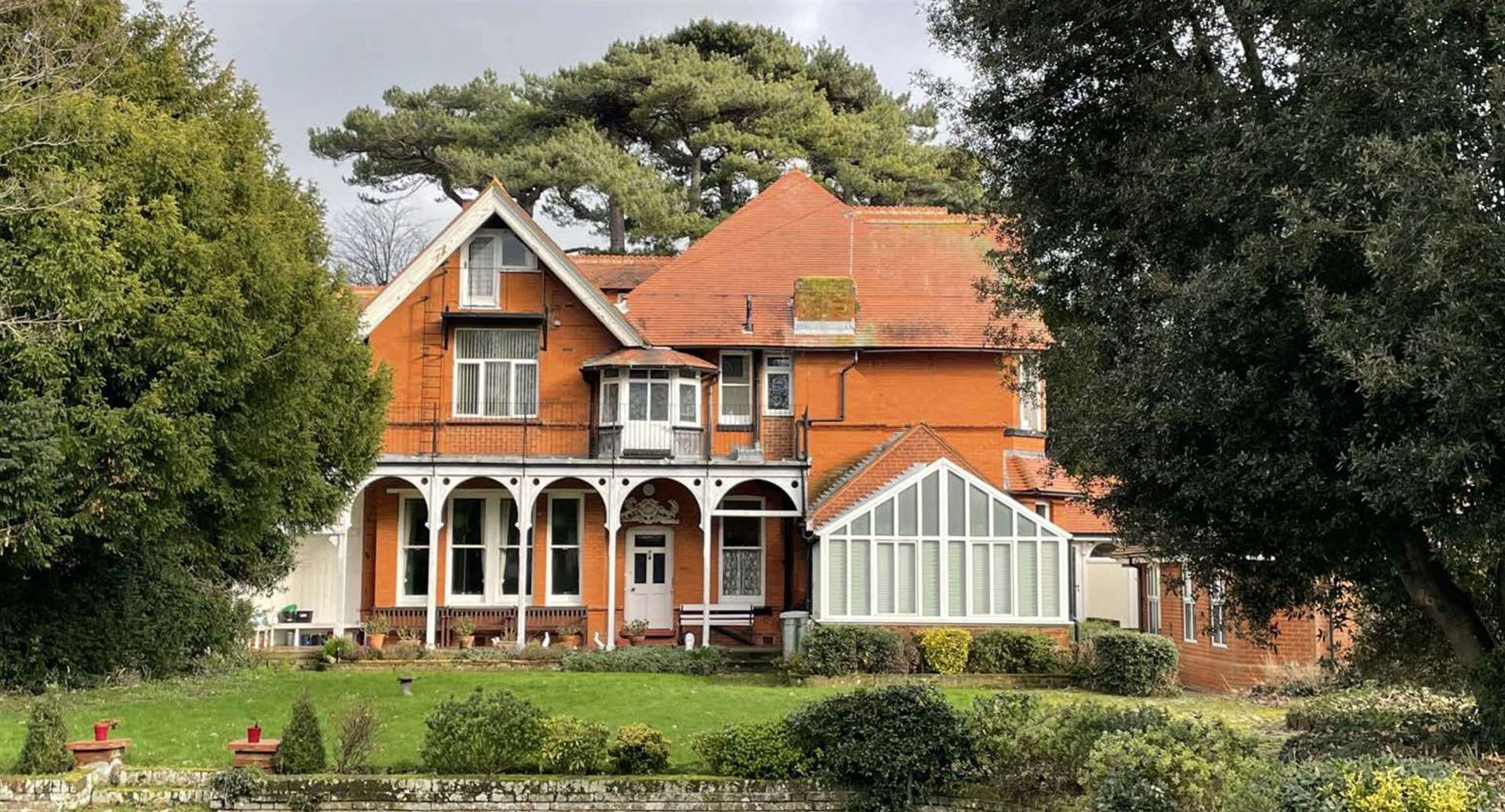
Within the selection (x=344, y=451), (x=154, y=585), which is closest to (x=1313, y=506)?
(x=344, y=451)

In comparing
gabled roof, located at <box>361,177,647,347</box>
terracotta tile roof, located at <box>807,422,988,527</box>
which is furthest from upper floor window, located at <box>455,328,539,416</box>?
terracotta tile roof, located at <box>807,422,988,527</box>

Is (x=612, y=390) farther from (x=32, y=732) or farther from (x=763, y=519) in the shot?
(x=32, y=732)

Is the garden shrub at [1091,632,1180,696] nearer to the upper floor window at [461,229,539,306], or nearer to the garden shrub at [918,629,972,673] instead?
the garden shrub at [918,629,972,673]

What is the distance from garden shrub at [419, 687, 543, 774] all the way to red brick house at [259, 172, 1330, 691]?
14781 mm

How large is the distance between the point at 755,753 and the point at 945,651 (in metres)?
12.0

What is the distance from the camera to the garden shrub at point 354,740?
1160cm

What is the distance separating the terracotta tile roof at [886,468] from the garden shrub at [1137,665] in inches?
180

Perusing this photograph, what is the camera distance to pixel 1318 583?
12625mm

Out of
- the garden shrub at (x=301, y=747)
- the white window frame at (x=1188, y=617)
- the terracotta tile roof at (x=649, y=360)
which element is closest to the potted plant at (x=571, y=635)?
the terracotta tile roof at (x=649, y=360)

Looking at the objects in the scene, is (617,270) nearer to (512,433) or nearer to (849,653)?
(512,433)

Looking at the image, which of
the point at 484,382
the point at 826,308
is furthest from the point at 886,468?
the point at 484,382

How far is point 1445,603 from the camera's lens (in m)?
11.1

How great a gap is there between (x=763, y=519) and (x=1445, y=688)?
16.4 metres

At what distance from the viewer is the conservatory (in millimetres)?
24188
